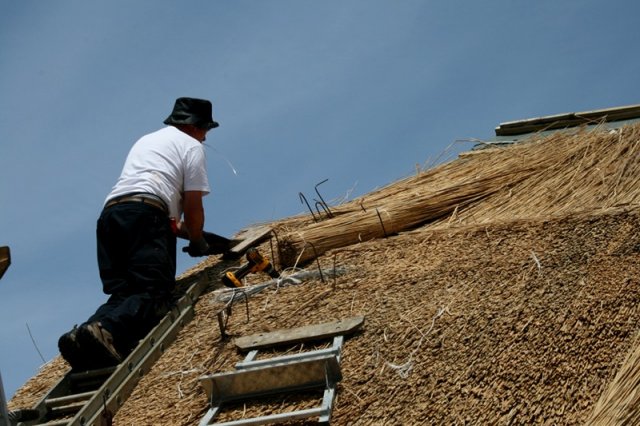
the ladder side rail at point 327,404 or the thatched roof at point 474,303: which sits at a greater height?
the thatched roof at point 474,303

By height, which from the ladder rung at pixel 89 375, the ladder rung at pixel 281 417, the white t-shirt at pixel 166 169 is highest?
the white t-shirt at pixel 166 169

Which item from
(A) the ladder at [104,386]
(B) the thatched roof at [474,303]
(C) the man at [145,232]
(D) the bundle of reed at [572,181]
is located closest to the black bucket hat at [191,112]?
(C) the man at [145,232]

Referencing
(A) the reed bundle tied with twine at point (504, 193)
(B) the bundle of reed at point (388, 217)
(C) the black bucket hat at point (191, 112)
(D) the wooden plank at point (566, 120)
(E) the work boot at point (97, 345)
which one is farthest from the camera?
(D) the wooden plank at point (566, 120)

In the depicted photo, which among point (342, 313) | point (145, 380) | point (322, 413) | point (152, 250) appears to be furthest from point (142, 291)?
point (322, 413)

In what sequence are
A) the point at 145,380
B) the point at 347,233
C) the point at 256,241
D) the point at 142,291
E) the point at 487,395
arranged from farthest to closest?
1. the point at 256,241
2. the point at 347,233
3. the point at 142,291
4. the point at 145,380
5. the point at 487,395

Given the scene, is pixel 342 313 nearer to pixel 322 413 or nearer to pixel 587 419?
pixel 322 413

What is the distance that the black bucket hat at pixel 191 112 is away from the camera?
5.50 metres

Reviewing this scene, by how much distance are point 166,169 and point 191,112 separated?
559mm

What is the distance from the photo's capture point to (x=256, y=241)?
19.3 feet

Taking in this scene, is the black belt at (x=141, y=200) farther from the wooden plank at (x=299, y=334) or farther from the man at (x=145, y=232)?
the wooden plank at (x=299, y=334)

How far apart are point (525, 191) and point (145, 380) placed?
2.30 metres

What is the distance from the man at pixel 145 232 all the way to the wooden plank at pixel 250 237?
27cm

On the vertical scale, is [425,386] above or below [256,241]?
below

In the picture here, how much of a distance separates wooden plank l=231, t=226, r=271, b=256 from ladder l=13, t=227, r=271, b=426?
2.93 ft
